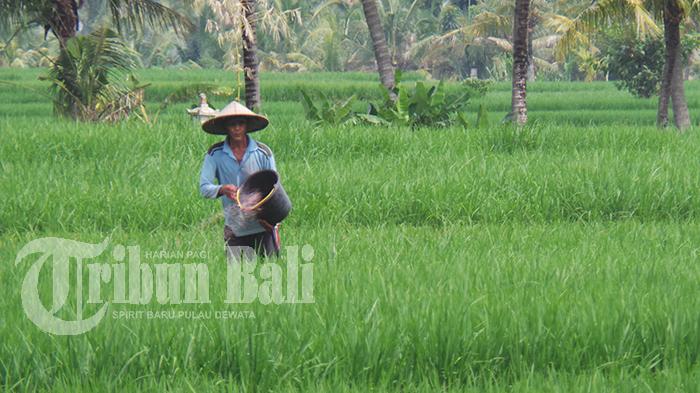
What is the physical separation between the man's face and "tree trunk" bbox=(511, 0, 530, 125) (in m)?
9.40

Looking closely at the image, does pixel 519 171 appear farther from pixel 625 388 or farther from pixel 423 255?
pixel 625 388

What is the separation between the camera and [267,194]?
16.0 ft

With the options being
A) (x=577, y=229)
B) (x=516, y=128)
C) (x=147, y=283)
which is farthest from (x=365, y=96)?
(x=147, y=283)

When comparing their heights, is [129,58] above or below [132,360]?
above

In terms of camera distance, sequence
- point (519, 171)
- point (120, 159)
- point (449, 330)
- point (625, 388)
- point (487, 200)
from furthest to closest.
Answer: point (120, 159), point (519, 171), point (487, 200), point (449, 330), point (625, 388)

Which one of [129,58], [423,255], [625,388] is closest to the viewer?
[625,388]

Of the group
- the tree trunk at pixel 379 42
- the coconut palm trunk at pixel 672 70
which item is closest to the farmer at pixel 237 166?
the tree trunk at pixel 379 42

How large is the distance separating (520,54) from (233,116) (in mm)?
10200

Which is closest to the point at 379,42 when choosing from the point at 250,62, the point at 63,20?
the point at 250,62

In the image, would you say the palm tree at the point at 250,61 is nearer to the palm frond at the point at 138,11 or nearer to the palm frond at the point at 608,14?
the palm frond at the point at 138,11

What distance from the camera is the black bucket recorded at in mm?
4789

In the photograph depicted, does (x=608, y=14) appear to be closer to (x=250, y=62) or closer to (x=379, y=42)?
(x=379, y=42)

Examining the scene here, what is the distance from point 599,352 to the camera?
12.4ft

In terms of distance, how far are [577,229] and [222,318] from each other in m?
3.42
